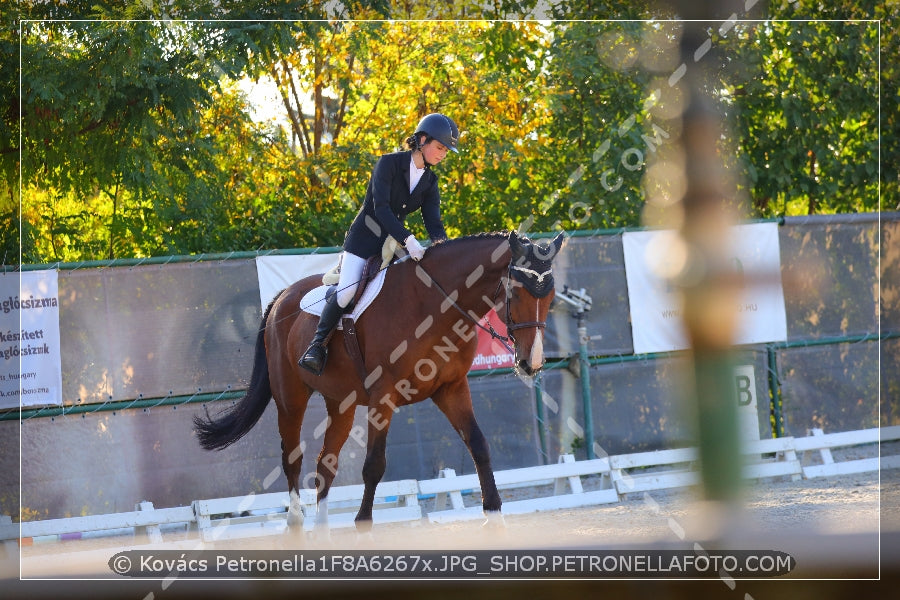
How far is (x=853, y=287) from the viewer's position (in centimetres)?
1068

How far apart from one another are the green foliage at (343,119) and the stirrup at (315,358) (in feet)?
9.02

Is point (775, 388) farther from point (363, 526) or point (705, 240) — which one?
point (705, 240)

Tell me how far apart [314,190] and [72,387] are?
5.00 metres

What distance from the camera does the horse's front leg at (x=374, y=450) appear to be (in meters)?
6.13

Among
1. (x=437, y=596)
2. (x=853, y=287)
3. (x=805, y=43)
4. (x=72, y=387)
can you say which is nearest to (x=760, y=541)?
(x=437, y=596)

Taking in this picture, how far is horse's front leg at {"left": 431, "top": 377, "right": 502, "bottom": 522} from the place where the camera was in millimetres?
5801

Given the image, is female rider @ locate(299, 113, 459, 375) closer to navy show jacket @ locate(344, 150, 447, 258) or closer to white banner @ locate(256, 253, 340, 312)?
navy show jacket @ locate(344, 150, 447, 258)

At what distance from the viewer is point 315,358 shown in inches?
254

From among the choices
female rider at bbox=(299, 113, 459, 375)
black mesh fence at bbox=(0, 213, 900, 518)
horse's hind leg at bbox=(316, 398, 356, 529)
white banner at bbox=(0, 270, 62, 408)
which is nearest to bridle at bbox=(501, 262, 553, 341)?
female rider at bbox=(299, 113, 459, 375)

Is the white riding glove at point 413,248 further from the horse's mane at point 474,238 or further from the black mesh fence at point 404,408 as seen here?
the black mesh fence at point 404,408

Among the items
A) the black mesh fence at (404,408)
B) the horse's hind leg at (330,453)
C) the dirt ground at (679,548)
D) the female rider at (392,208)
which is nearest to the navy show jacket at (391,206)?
the female rider at (392,208)

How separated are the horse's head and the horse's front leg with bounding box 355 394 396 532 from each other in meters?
0.95

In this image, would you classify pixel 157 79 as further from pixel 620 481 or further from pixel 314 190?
pixel 620 481

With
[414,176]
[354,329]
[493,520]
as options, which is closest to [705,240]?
[493,520]
